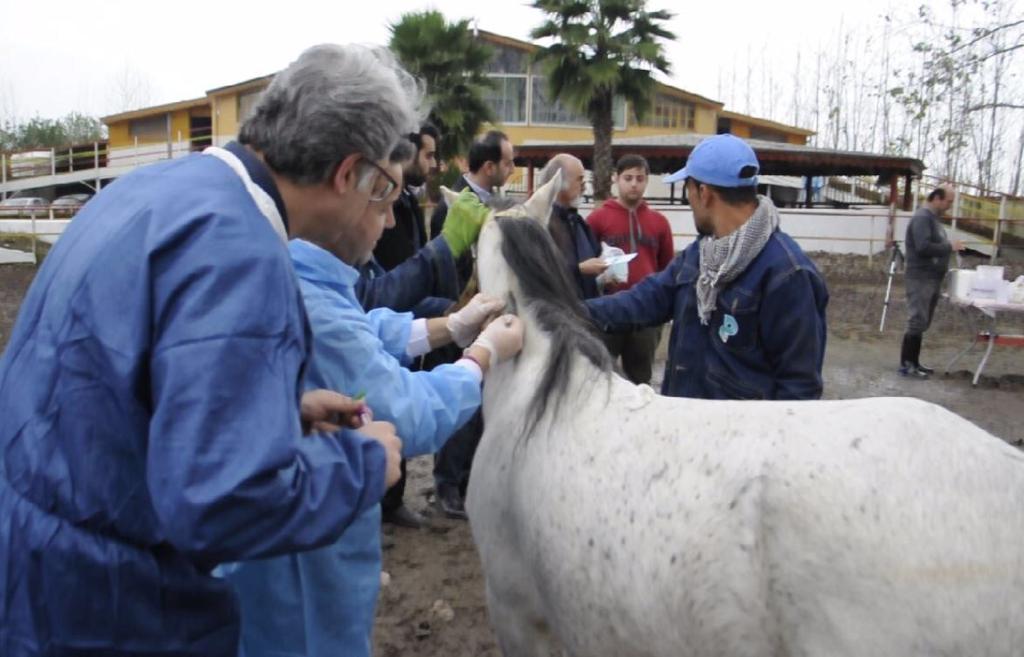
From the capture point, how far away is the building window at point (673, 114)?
3231cm

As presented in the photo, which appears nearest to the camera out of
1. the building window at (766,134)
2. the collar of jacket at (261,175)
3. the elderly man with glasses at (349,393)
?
the collar of jacket at (261,175)

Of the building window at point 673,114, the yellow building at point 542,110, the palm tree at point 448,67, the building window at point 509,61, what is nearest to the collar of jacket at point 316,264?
the palm tree at point 448,67

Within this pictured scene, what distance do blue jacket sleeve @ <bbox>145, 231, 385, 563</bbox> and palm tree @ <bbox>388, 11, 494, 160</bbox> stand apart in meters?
16.0

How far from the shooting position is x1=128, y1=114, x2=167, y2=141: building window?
35.5m

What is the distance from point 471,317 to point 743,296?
103cm

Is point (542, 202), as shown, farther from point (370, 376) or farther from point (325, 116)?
point (325, 116)

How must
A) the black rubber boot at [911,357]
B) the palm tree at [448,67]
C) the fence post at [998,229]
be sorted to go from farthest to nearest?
the fence post at [998,229] < the palm tree at [448,67] < the black rubber boot at [911,357]

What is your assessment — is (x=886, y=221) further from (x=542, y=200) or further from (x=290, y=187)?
(x=290, y=187)

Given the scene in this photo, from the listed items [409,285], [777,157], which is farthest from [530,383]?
[777,157]

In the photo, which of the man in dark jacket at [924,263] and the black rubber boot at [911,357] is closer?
the man in dark jacket at [924,263]

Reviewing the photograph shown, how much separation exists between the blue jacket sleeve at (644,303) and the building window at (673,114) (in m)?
30.1

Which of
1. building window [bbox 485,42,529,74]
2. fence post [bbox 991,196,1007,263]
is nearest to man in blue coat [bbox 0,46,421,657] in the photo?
fence post [bbox 991,196,1007,263]

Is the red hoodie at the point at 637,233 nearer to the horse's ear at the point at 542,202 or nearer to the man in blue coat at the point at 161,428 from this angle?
the horse's ear at the point at 542,202

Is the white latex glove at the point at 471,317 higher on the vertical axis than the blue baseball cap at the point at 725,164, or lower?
lower
